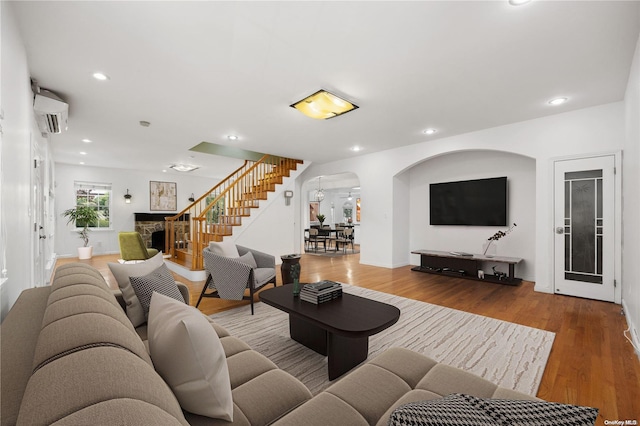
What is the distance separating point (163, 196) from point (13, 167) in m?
8.09

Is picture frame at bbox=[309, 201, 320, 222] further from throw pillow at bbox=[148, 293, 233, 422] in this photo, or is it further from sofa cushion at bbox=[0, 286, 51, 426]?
throw pillow at bbox=[148, 293, 233, 422]

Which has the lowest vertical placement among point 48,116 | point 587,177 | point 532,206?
point 532,206

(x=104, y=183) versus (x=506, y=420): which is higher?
(x=104, y=183)

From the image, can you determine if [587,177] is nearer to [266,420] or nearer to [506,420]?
[506,420]

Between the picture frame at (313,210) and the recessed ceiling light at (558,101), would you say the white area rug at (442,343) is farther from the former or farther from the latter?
the picture frame at (313,210)

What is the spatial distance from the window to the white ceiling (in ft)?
15.6

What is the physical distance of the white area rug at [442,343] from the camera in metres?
2.18

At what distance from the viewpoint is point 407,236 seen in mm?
6652

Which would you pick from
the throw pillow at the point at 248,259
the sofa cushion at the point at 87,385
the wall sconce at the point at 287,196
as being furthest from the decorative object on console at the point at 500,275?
the sofa cushion at the point at 87,385

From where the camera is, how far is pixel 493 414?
2.41ft

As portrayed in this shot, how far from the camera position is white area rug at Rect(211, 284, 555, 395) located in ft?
7.15

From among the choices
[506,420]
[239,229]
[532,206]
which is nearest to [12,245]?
[506,420]

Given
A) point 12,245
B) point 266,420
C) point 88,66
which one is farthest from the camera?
point 88,66

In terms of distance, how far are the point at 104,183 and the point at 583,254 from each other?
11008 mm
